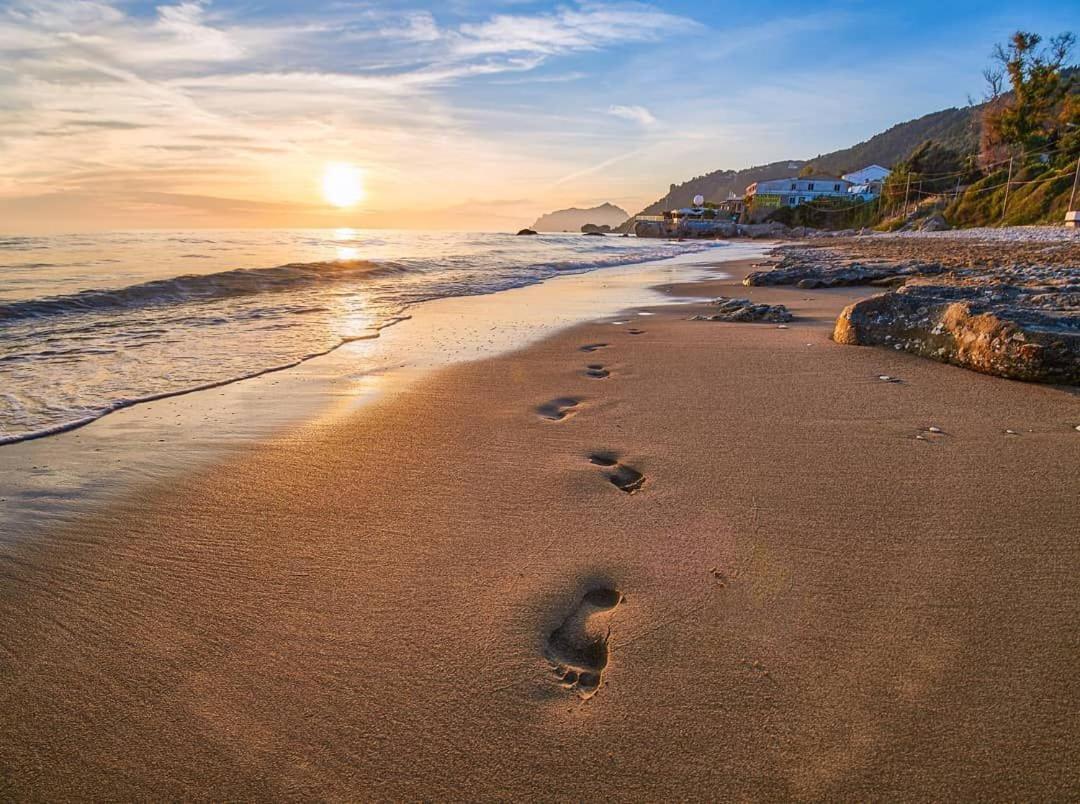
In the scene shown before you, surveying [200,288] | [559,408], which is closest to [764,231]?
[200,288]

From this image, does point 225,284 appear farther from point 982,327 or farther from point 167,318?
point 982,327

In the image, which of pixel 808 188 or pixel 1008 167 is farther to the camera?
pixel 808 188

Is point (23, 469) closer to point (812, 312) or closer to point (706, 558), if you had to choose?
point (706, 558)

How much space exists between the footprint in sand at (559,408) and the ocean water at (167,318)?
270 centimetres

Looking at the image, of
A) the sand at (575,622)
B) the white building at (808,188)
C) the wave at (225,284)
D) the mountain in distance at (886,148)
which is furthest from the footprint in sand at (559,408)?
the mountain in distance at (886,148)

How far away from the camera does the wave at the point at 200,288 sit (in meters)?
8.45

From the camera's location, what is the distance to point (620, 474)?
273 centimetres

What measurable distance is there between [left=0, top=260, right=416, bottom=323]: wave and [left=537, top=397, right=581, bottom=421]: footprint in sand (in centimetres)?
802

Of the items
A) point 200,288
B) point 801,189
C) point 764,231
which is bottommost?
point 200,288

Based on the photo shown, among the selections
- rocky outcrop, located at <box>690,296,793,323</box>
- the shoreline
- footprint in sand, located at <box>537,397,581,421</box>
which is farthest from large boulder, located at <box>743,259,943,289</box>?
footprint in sand, located at <box>537,397,581,421</box>

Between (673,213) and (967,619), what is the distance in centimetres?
8158

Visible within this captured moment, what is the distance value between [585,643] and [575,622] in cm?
10

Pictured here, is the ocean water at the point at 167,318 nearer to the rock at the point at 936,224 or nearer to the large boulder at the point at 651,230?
the rock at the point at 936,224

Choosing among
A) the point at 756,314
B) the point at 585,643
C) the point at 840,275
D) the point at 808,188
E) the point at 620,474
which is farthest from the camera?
the point at 808,188
